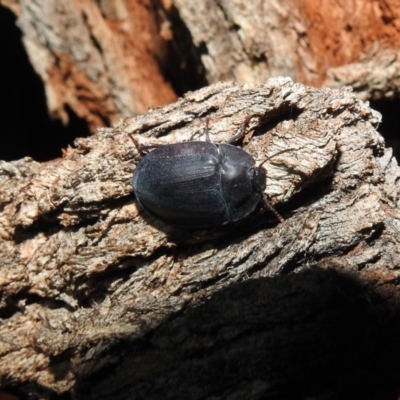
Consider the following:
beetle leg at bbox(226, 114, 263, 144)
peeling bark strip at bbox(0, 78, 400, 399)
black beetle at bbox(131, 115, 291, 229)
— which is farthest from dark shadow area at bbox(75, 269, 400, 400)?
beetle leg at bbox(226, 114, 263, 144)

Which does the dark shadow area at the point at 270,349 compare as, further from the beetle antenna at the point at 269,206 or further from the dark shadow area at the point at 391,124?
the dark shadow area at the point at 391,124

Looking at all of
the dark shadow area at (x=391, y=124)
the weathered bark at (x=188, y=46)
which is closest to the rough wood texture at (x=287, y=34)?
the weathered bark at (x=188, y=46)

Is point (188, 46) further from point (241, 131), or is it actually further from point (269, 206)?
point (269, 206)

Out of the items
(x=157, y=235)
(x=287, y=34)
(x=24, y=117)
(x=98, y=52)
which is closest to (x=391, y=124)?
(x=287, y=34)

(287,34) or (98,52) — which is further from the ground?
(98,52)

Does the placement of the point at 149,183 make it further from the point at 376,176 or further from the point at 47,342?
the point at 376,176

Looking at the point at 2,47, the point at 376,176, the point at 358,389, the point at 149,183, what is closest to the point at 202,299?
the point at 149,183
